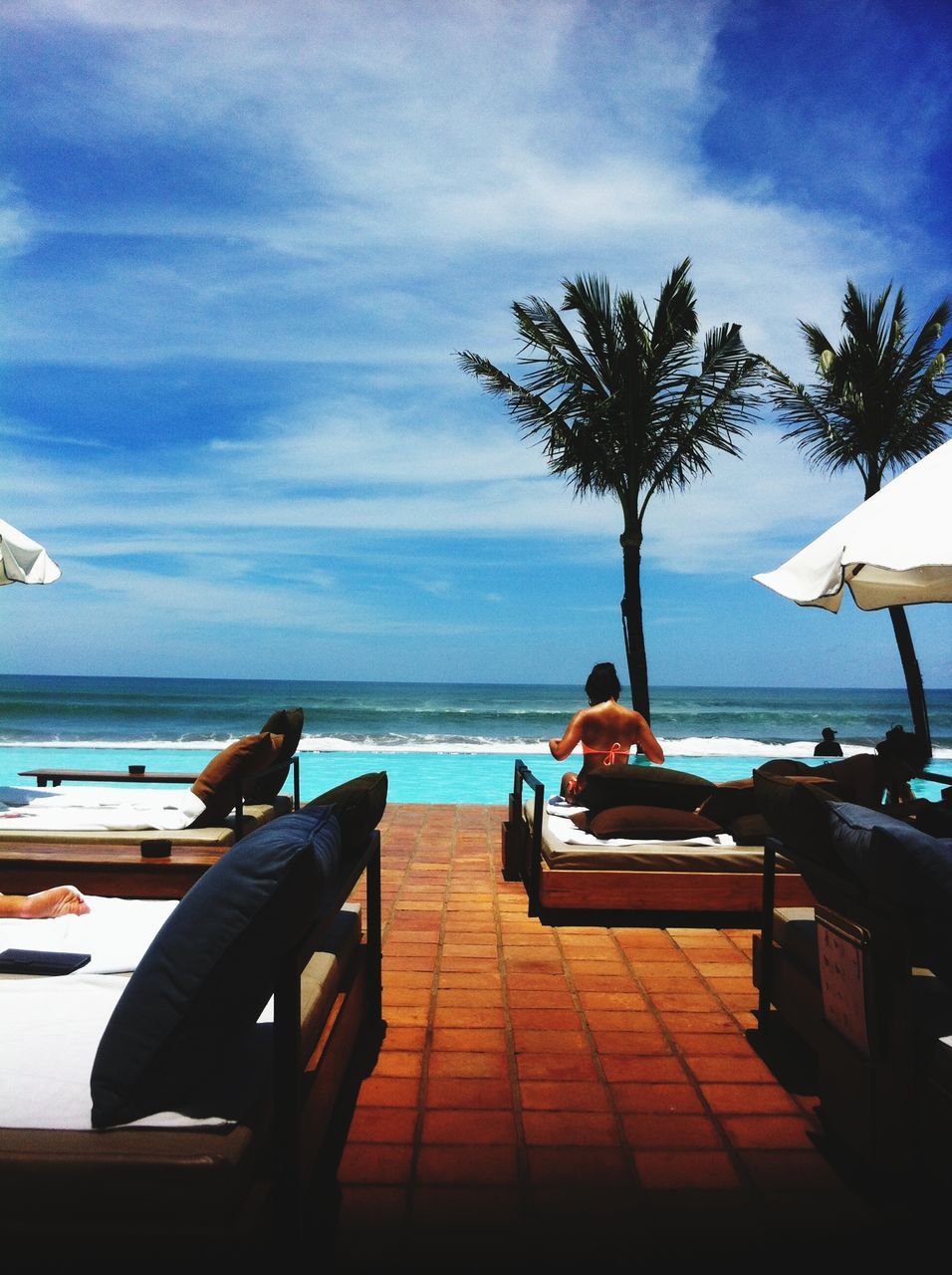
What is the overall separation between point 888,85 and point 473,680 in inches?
2133

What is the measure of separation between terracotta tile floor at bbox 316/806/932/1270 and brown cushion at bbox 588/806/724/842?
1.94ft

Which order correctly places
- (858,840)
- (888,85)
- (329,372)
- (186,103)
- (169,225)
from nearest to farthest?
(858,840) → (888,85) → (186,103) → (169,225) → (329,372)

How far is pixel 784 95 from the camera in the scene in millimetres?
5832

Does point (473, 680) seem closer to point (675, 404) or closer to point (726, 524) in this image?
point (726, 524)

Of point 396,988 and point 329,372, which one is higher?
point 329,372

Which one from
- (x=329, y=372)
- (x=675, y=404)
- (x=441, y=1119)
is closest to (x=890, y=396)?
(x=675, y=404)

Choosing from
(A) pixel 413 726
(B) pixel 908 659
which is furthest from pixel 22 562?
(A) pixel 413 726

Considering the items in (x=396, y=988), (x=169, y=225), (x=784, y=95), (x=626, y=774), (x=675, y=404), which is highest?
(x=169, y=225)

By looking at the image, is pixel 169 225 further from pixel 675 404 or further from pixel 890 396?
pixel 890 396

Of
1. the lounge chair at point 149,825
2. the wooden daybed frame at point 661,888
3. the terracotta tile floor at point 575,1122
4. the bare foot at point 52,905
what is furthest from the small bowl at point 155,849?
the wooden daybed frame at point 661,888

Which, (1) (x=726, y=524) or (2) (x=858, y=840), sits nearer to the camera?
(2) (x=858, y=840)

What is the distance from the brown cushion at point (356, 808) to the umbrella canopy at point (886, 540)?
6.57ft

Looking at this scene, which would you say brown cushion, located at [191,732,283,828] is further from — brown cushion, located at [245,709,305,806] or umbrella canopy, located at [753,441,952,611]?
umbrella canopy, located at [753,441,952,611]

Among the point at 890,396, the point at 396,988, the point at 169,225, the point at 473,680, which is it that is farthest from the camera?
the point at 473,680
